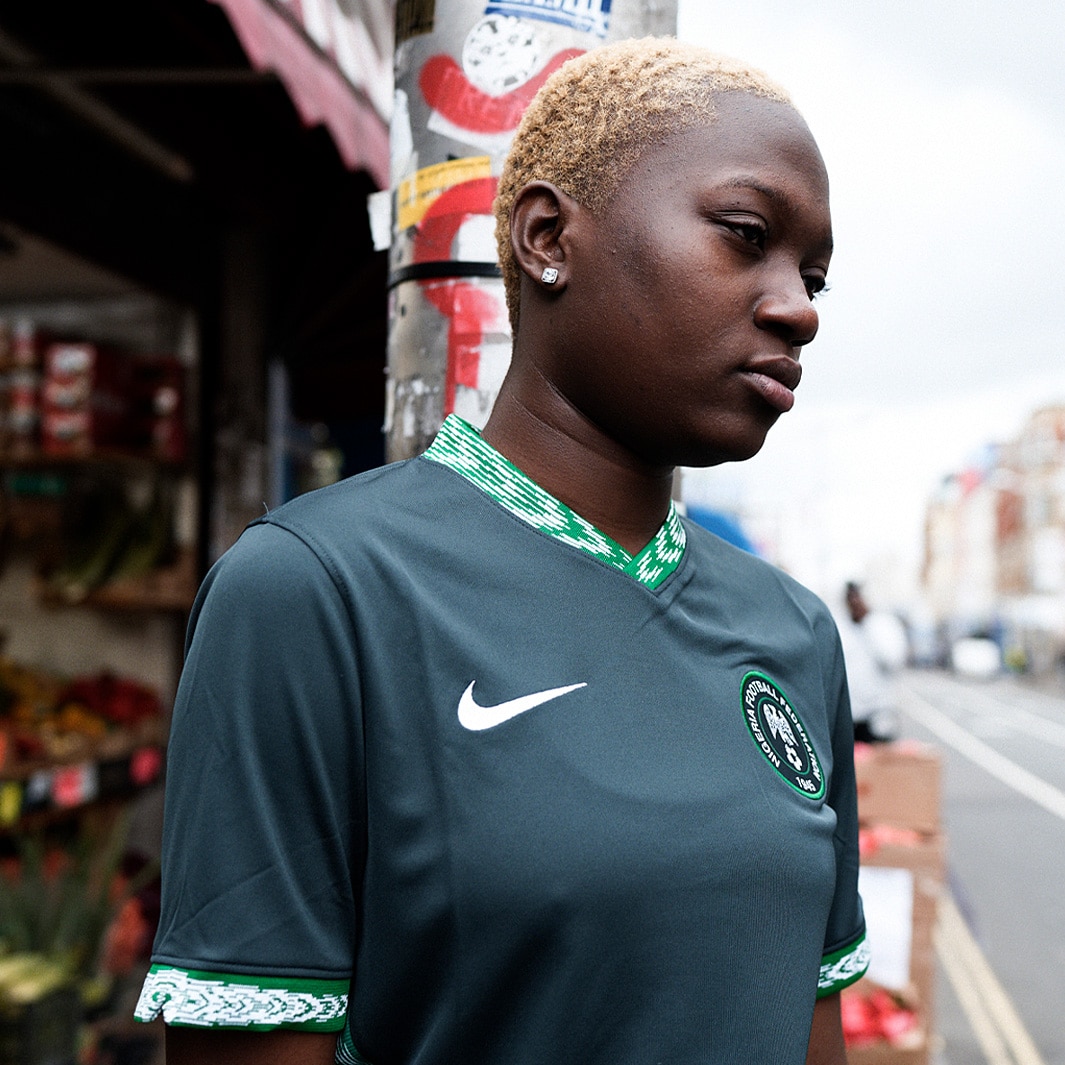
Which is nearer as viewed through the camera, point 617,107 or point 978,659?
point 617,107

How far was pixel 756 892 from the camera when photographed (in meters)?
1.01

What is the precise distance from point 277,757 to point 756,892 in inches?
17.6

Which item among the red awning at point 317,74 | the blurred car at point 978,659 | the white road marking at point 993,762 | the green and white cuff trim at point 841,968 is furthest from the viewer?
the blurred car at point 978,659

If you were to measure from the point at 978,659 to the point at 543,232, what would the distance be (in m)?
44.7

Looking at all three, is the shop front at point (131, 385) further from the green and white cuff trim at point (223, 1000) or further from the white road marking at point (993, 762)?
the white road marking at point (993, 762)

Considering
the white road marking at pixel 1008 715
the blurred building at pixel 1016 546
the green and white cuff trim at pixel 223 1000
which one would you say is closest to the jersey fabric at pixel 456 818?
the green and white cuff trim at pixel 223 1000

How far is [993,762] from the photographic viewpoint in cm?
1470

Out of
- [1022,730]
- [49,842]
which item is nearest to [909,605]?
[1022,730]

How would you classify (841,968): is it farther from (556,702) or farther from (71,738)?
(71,738)

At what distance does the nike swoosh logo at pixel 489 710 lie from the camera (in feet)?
3.08

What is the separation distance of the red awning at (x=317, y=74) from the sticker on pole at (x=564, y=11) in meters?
0.93

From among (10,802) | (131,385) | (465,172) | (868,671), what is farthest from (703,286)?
(868,671)

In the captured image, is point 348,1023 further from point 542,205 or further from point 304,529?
point 542,205

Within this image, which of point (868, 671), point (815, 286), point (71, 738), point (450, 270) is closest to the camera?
point (815, 286)
